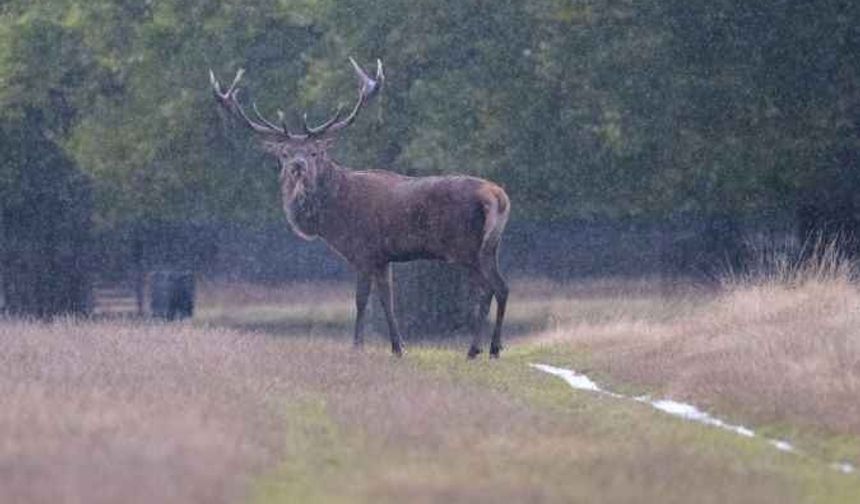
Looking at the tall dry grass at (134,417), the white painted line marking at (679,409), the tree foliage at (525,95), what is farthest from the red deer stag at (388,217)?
the tree foliage at (525,95)

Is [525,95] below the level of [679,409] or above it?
above

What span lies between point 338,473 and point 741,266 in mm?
23483

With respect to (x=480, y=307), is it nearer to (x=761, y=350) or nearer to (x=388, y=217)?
(x=388, y=217)

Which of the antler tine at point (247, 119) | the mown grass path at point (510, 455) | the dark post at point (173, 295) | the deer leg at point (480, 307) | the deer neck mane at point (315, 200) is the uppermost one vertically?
the antler tine at point (247, 119)

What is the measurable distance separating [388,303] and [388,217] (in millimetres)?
960

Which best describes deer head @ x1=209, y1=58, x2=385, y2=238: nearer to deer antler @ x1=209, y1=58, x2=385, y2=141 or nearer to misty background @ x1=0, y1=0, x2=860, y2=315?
deer antler @ x1=209, y1=58, x2=385, y2=141

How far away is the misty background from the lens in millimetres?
27359

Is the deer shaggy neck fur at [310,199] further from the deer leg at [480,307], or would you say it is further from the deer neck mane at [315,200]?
the deer leg at [480,307]

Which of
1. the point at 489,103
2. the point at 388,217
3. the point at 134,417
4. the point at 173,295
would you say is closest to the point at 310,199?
the point at 388,217

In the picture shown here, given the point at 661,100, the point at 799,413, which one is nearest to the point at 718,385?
the point at 799,413

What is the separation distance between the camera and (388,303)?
21266 millimetres

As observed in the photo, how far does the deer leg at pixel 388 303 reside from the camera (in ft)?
69.2

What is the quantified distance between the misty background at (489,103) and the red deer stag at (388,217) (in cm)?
677

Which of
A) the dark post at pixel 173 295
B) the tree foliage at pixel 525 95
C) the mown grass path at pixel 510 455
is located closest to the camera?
the mown grass path at pixel 510 455
